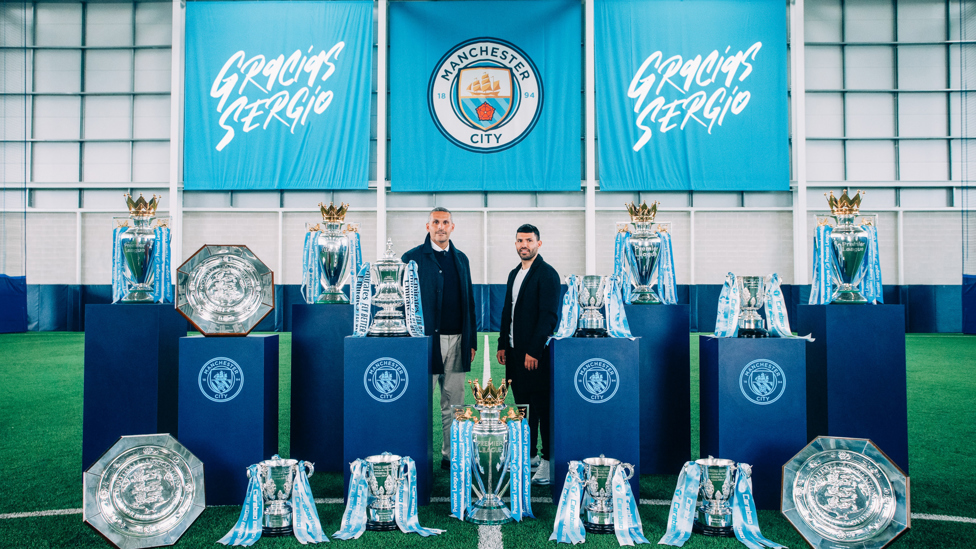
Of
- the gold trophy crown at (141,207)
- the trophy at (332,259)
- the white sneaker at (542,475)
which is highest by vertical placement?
the gold trophy crown at (141,207)

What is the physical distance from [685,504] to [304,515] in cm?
160

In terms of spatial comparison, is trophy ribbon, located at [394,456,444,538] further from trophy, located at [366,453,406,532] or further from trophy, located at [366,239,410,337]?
trophy, located at [366,239,410,337]

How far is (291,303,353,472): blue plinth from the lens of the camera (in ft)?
11.0

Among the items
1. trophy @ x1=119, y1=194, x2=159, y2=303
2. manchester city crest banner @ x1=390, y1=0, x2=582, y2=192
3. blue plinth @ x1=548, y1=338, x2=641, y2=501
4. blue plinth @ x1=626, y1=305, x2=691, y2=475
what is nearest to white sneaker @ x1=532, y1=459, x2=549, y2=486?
blue plinth @ x1=548, y1=338, x2=641, y2=501

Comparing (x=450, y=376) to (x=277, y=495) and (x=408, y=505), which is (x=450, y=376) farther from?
(x=277, y=495)

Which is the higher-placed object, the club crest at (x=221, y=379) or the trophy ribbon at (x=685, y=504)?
the club crest at (x=221, y=379)

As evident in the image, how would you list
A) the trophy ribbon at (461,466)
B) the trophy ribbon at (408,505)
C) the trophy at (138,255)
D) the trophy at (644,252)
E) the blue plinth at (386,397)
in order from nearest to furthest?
1. the trophy ribbon at (408,505)
2. the trophy ribbon at (461,466)
3. the blue plinth at (386,397)
4. the trophy at (138,255)
5. the trophy at (644,252)

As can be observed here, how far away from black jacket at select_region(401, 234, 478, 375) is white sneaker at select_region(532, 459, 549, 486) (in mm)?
693

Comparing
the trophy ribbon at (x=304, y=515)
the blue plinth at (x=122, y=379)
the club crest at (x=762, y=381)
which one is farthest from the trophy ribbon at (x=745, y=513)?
the blue plinth at (x=122, y=379)

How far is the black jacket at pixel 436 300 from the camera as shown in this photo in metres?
3.42

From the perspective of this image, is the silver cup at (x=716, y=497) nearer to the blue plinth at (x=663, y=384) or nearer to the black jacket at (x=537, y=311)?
the blue plinth at (x=663, y=384)

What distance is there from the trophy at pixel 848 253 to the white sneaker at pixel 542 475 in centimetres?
175

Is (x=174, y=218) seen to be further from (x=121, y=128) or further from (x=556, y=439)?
(x=556, y=439)

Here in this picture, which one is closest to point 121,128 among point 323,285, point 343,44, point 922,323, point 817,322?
point 343,44
